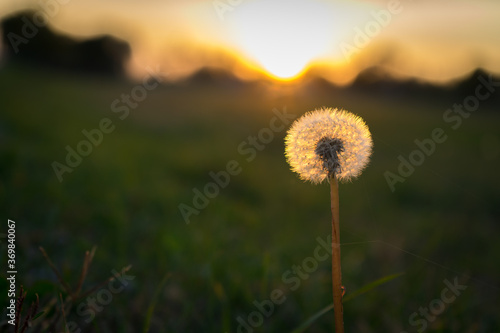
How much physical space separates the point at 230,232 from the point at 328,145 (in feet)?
8.29

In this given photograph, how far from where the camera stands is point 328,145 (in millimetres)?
1469

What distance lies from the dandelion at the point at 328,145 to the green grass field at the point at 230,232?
0.67m

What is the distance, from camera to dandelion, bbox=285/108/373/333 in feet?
4.77

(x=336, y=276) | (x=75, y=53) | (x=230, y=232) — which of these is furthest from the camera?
(x=75, y=53)

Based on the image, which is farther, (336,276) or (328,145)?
(328,145)

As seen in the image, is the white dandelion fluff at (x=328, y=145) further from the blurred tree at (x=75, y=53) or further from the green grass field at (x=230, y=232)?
the blurred tree at (x=75, y=53)

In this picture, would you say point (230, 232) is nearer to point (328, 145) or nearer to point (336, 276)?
point (328, 145)

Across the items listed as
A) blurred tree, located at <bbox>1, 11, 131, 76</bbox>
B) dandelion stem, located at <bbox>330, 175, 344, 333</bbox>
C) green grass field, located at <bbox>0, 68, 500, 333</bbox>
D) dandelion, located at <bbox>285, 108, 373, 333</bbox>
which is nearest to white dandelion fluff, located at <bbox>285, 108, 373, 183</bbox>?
dandelion, located at <bbox>285, 108, 373, 333</bbox>

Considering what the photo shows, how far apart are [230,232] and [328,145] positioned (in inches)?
99.5

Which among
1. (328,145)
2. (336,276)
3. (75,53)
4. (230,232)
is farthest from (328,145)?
(75,53)

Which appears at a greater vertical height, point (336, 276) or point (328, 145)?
point (328, 145)

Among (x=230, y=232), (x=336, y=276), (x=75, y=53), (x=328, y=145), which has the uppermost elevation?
(x=328, y=145)

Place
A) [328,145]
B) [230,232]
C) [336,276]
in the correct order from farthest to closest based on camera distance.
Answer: [230,232] < [328,145] < [336,276]

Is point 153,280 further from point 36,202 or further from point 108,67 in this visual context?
point 108,67
